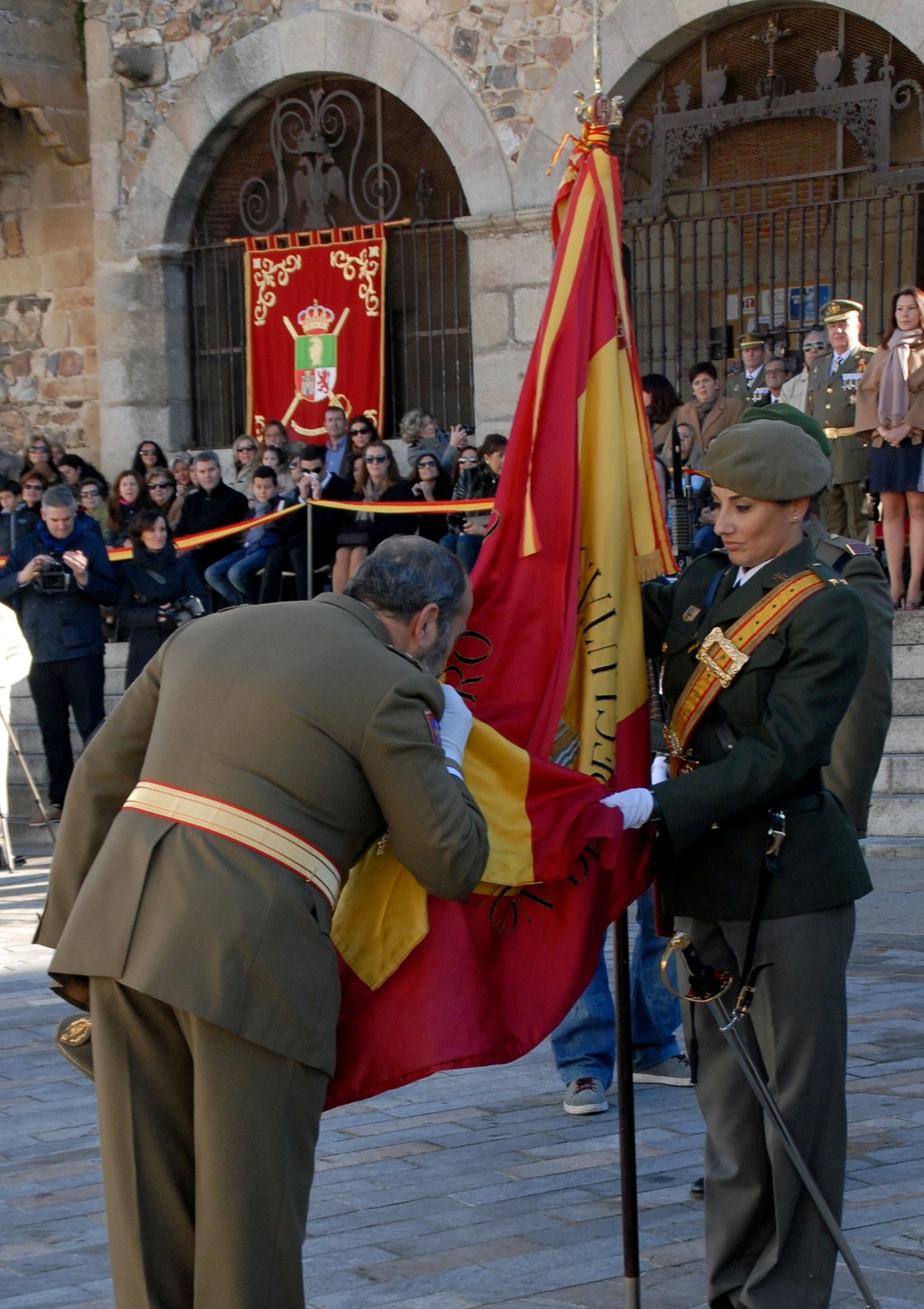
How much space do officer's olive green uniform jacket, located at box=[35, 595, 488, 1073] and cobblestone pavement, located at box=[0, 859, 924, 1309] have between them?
4.08ft

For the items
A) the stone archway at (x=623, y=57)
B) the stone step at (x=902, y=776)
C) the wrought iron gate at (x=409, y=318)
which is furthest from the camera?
the wrought iron gate at (x=409, y=318)

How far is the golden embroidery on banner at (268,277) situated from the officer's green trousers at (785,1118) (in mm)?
13590

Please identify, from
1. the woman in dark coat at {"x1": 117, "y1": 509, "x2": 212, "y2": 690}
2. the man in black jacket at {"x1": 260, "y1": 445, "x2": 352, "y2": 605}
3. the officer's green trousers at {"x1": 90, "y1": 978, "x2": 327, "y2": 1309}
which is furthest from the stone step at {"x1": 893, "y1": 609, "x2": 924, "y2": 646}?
the officer's green trousers at {"x1": 90, "y1": 978, "x2": 327, "y2": 1309}

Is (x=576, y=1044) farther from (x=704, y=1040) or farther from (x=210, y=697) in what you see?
(x=210, y=697)

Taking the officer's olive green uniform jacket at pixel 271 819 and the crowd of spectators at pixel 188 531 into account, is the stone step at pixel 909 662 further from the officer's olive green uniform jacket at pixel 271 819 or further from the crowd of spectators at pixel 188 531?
the officer's olive green uniform jacket at pixel 271 819

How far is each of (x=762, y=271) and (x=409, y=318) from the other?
3.24 metres

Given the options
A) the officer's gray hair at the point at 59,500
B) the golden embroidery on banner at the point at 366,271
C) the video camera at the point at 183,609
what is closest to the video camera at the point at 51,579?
the officer's gray hair at the point at 59,500

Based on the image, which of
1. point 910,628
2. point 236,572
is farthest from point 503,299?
point 910,628

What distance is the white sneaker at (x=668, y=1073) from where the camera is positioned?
543 centimetres

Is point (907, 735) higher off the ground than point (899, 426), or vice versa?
point (899, 426)

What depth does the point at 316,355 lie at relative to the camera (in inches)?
637

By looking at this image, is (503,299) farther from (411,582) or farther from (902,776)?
(411,582)

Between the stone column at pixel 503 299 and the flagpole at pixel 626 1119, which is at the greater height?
the stone column at pixel 503 299

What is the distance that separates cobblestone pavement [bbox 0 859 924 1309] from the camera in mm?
3844
